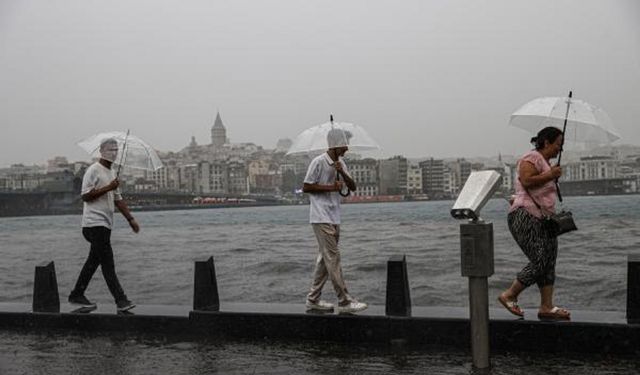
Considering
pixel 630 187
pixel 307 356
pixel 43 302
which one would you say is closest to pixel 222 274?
pixel 43 302

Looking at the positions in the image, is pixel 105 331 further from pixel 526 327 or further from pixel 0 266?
pixel 0 266

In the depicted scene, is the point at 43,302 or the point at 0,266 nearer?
the point at 43,302

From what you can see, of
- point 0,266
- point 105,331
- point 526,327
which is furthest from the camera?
point 0,266

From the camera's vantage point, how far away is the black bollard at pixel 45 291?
25.3 feet

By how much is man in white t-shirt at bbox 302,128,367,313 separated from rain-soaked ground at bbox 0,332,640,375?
1.84 ft

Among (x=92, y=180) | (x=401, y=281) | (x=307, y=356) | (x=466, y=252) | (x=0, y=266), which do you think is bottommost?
(x=0, y=266)

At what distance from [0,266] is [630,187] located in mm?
85137

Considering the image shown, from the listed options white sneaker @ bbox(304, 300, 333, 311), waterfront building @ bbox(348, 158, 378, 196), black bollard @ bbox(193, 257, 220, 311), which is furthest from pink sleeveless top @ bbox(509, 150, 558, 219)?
waterfront building @ bbox(348, 158, 378, 196)

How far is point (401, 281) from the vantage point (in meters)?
6.74

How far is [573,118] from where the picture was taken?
6.86 metres

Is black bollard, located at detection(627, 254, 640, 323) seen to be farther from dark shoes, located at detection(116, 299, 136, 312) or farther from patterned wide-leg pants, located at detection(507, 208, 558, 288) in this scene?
dark shoes, located at detection(116, 299, 136, 312)

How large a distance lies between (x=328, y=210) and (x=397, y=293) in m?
0.97

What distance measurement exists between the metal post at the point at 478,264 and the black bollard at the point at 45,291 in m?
4.55

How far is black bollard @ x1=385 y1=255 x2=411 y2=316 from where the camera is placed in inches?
262
